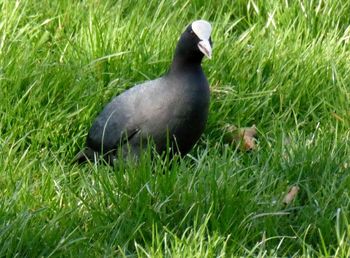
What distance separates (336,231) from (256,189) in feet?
1.22

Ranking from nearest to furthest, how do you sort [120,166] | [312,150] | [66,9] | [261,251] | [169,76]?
[261,251] → [120,166] → [312,150] → [169,76] → [66,9]

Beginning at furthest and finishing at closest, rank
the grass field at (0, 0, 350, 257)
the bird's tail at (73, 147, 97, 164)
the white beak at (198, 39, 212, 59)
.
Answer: the bird's tail at (73, 147, 97, 164) → the white beak at (198, 39, 212, 59) → the grass field at (0, 0, 350, 257)

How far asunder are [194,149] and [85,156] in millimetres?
486

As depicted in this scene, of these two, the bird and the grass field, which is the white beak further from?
the grass field

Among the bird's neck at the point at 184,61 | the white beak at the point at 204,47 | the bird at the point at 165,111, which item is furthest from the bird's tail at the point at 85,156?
the white beak at the point at 204,47

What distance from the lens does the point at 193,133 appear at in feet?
14.3

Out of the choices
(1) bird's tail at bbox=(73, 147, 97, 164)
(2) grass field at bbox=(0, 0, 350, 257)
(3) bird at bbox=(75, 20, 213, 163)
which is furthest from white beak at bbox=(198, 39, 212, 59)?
(1) bird's tail at bbox=(73, 147, 97, 164)

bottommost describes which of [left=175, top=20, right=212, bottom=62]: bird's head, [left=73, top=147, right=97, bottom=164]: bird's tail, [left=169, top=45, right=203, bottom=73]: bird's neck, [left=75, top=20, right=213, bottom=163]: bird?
[left=73, top=147, right=97, bottom=164]: bird's tail

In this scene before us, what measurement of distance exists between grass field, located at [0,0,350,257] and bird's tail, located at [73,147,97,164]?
2.8 inches

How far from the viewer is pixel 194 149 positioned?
459 centimetres

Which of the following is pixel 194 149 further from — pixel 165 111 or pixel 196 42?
pixel 196 42

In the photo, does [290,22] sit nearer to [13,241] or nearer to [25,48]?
[25,48]

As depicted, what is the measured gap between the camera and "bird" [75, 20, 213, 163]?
14.2 ft

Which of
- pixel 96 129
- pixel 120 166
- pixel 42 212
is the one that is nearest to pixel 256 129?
pixel 96 129
